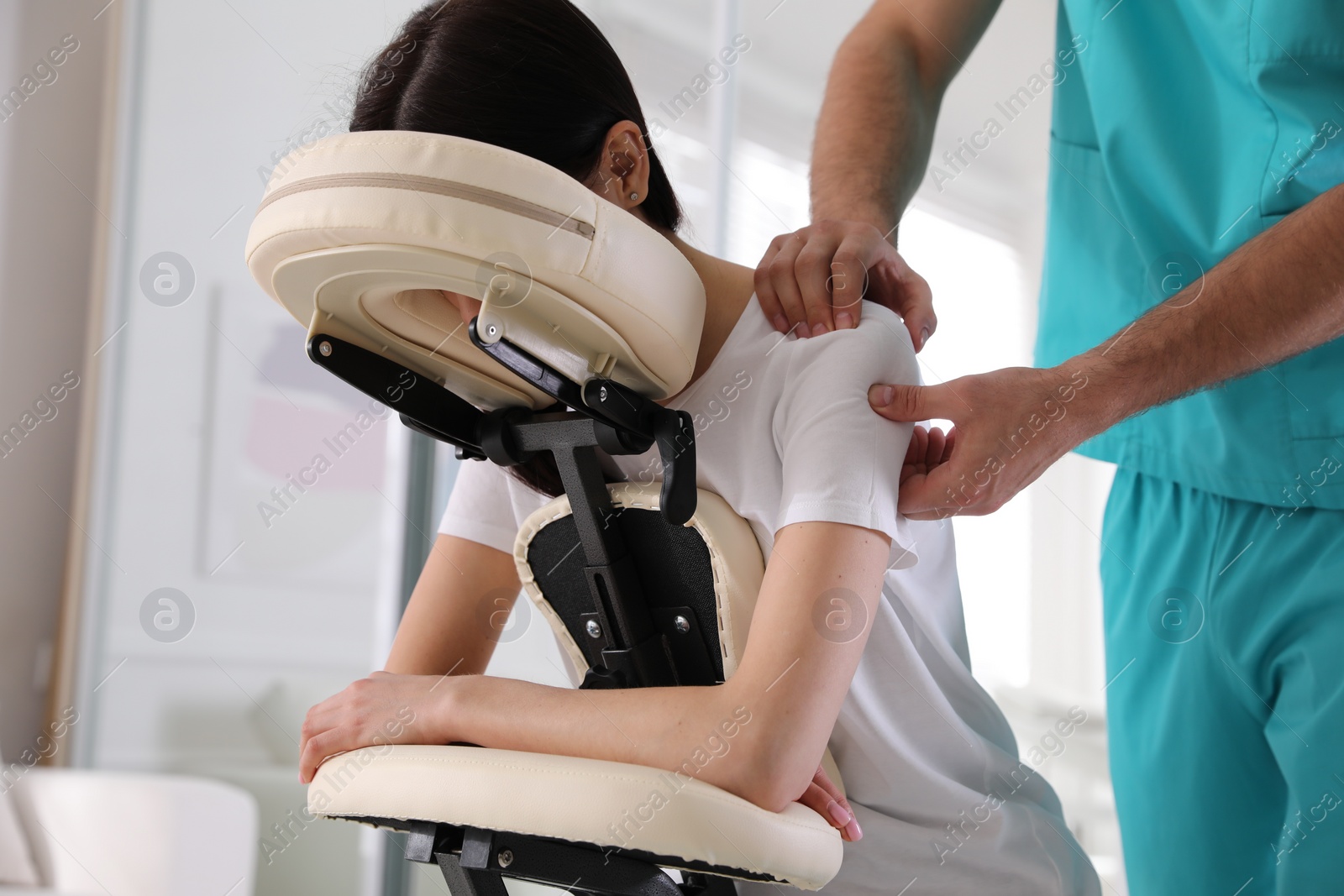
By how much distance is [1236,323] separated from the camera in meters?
0.86

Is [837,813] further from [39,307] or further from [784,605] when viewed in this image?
[39,307]

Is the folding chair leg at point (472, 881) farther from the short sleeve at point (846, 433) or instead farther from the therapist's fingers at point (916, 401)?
the therapist's fingers at point (916, 401)

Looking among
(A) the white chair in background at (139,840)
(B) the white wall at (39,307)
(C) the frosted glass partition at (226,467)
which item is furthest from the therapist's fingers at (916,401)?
(B) the white wall at (39,307)

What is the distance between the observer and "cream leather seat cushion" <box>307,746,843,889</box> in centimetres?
59

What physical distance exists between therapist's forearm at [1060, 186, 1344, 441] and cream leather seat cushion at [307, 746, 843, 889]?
0.48 m

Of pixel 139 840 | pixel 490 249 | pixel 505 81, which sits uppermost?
pixel 505 81

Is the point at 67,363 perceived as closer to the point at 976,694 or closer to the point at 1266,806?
the point at 976,694

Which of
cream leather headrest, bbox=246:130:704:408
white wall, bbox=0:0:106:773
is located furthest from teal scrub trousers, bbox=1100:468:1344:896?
white wall, bbox=0:0:106:773

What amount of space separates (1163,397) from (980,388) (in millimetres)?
205

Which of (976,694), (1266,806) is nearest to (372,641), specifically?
(976,694)

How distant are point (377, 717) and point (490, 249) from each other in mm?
456

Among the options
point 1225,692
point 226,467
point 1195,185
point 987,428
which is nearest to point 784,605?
point 987,428

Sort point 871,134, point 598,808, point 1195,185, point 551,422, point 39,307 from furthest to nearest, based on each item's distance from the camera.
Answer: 1. point 39,307
2. point 871,134
3. point 1195,185
4. point 551,422
5. point 598,808

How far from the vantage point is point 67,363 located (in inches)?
120
